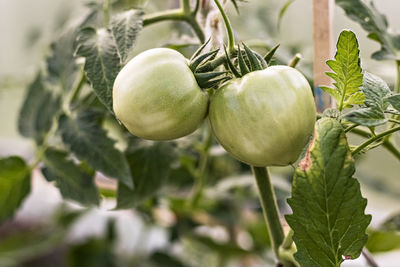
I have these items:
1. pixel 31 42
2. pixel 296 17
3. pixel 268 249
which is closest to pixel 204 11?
pixel 268 249

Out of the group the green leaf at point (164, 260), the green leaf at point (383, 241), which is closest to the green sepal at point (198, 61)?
the green leaf at point (383, 241)

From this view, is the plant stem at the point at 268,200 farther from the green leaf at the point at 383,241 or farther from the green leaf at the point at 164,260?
the green leaf at the point at 164,260

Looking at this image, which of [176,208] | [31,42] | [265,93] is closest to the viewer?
[265,93]

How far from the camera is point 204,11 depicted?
40 cm

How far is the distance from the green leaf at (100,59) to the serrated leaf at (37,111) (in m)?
0.16

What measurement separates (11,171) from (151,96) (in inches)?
10.7

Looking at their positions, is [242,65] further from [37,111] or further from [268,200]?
[37,111]

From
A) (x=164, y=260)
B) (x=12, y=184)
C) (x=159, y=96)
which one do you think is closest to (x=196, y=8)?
(x=159, y=96)

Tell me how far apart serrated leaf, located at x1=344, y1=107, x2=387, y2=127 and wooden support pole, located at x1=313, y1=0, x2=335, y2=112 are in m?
0.10

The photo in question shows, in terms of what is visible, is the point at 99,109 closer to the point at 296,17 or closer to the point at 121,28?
the point at 121,28

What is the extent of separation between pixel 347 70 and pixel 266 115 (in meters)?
0.05

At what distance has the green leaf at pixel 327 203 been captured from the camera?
255 millimetres

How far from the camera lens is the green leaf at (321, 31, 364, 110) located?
0.26 meters

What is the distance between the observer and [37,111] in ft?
1.86
